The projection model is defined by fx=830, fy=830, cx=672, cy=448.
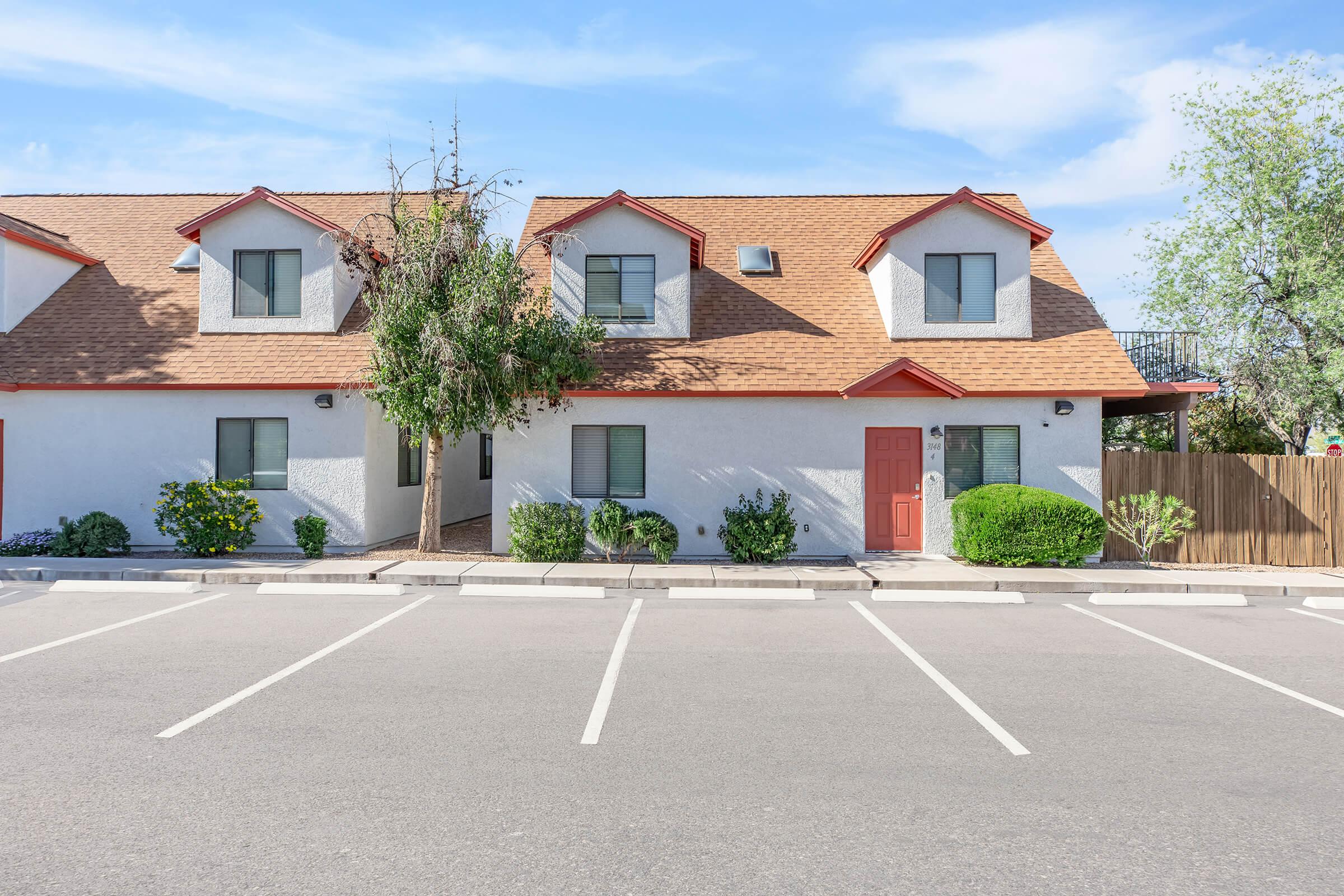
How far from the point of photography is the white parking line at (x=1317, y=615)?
33.6ft

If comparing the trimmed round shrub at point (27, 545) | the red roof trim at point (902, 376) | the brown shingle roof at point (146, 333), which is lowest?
the trimmed round shrub at point (27, 545)

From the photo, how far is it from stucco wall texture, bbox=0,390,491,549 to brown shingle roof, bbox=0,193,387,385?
1.35 ft

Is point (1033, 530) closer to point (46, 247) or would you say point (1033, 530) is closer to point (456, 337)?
point (456, 337)

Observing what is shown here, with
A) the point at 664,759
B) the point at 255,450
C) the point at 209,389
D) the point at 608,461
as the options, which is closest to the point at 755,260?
the point at 608,461

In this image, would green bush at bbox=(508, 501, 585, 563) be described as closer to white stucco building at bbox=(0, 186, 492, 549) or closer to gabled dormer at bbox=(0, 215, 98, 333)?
white stucco building at bbox=(0, 186, 492, 549)

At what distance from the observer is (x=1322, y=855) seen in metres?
4.09

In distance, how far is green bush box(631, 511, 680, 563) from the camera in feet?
46.4

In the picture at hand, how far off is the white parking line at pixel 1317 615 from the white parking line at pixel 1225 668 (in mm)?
2711

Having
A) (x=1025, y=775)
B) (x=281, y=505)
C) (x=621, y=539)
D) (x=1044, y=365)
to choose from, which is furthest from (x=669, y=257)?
(x=1025, y=775)

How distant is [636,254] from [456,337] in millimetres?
4645

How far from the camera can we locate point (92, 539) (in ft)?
47.7

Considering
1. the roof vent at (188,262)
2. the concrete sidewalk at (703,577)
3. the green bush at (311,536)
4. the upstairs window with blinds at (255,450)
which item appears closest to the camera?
the concrete sidewalk at (703,577)

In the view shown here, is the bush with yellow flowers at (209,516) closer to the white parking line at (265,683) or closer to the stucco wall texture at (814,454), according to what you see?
the stucco wall texture at (814,454)

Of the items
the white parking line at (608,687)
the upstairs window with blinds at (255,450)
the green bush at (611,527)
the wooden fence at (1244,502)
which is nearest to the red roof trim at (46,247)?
the upstairs window with blinds at (255,450)
